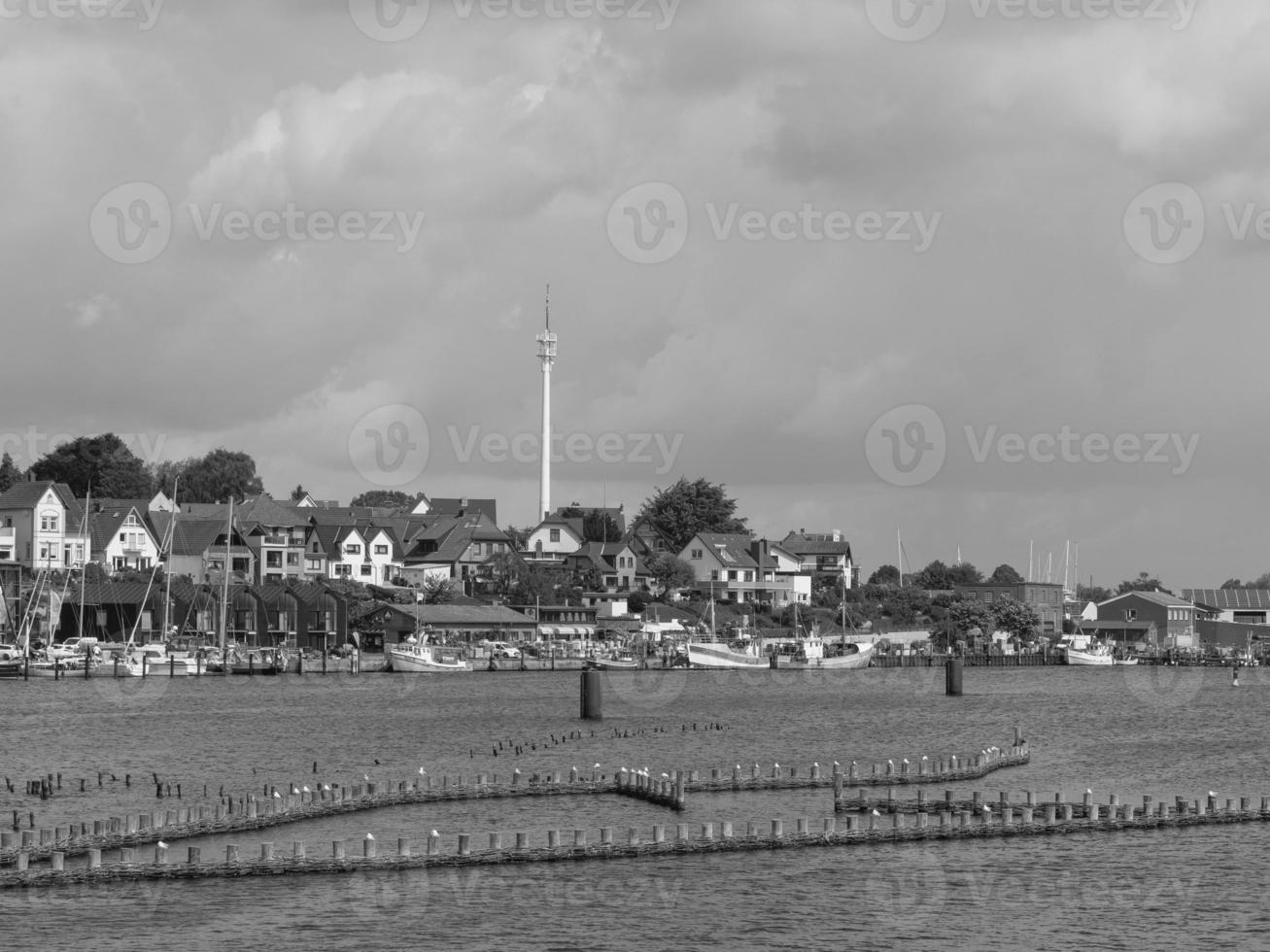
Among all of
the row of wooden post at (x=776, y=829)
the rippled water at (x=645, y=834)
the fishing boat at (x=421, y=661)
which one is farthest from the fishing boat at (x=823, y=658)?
the row of wooden post at (x=776, y=829)

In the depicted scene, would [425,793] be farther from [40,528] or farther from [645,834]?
[40,528]

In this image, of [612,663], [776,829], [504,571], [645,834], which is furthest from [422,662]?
[776,829]

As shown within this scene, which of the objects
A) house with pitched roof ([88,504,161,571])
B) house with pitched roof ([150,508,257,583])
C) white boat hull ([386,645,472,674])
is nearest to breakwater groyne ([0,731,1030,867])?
white boat hull ([386,645,472,674])

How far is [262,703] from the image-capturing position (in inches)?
4651

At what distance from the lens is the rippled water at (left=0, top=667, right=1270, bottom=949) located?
139ft

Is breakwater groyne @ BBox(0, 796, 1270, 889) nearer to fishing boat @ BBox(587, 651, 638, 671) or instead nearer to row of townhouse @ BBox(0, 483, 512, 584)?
row of townhouse @ BBox(0, 483, 512, 584)

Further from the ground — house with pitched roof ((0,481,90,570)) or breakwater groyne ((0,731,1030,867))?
house with pitched roof ((0,481,90,570))

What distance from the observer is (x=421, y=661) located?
156 meters

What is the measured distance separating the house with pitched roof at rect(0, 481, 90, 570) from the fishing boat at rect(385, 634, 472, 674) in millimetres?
31065

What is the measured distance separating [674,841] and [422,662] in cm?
10748

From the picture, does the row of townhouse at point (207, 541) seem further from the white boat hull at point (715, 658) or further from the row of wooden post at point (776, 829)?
the row of wooden post at point (776, 829)

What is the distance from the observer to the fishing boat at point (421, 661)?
155750 mm

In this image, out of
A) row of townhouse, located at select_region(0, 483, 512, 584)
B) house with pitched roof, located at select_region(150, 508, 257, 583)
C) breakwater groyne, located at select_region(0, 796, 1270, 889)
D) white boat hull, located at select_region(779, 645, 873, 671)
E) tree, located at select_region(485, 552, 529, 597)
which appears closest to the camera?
breakwater groyne, located at select_region(0, 796, 1270, 889)

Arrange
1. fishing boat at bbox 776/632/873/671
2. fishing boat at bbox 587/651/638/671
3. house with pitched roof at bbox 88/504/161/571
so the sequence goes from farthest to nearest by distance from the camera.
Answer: fishing boat at bbox 776/632/873/671
house with pitched roof at bbox 88/504/161/571
fishing boat at bbox 587/651/638/671
